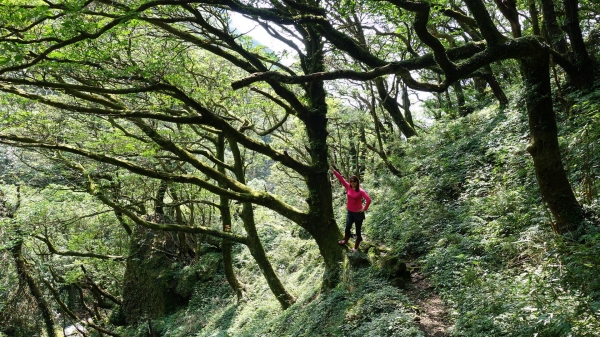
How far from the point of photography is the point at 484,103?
50.5ft

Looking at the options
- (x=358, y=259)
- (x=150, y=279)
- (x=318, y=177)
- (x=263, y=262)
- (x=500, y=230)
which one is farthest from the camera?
(x=150, y=279)

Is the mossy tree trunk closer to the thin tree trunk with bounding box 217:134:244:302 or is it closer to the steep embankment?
the steep embankment

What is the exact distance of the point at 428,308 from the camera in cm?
638

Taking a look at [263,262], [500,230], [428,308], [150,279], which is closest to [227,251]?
[263,262]

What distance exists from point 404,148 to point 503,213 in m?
8.70

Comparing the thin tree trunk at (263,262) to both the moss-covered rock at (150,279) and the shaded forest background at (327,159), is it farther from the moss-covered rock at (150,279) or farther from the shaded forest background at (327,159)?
the moss-covered rock at (150,279)

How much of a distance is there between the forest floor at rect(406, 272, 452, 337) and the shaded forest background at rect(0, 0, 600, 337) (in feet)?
0.13

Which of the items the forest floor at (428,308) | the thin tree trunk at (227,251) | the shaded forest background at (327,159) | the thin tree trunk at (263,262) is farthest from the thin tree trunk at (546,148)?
the thin tree trunk at (227,251)

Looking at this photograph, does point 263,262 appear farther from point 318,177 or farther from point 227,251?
point 318,177

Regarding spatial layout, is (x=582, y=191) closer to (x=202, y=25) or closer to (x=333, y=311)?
(x=333, y=311)

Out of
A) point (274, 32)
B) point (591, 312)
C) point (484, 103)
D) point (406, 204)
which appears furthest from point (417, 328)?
point (484, 103)

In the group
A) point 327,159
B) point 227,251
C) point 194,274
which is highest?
point 327,159

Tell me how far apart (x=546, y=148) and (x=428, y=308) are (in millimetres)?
3080

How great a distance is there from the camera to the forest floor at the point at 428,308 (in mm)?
5625
